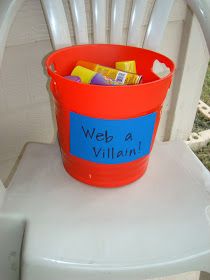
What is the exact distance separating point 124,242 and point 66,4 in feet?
1.96

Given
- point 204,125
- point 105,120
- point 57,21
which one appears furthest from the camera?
point 204,125

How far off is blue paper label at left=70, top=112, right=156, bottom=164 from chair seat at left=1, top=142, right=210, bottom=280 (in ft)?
0.26

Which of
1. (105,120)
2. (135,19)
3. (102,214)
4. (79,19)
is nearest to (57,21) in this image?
(79,19)

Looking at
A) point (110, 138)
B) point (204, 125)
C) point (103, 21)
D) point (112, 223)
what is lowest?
point (204, 125)

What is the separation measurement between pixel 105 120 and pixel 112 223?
18 centimetres

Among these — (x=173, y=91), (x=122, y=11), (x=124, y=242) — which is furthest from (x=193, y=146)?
(x=124, y=242)

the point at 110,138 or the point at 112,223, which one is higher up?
the point at 110,138

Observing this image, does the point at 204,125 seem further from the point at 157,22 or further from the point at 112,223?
the point at 112,223

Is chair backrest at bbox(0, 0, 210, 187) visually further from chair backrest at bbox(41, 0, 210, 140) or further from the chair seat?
the chair seat

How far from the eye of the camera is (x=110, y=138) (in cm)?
56

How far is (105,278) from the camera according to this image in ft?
1.68

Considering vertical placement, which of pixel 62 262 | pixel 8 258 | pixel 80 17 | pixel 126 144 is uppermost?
pixel 80 17

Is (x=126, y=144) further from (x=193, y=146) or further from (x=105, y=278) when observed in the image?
(x=193, y=146)

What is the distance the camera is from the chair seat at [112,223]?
0.51 m
